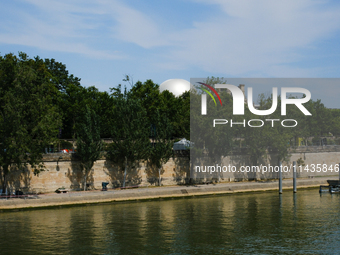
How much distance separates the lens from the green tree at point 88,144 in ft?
174

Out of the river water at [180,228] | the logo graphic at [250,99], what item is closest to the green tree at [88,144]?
the river water at [180,228]

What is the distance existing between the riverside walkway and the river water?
4.30 ft

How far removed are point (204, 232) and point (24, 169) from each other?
25.2 m

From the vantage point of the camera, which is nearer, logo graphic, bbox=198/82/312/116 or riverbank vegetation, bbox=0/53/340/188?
riverbank vegetation, bbox=0/53/340/188

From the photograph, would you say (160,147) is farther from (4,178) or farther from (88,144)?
(4,178)

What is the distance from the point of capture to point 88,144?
53.4m

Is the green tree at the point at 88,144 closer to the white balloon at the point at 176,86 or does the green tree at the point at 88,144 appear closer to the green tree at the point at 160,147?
the green tree at the point at 160,147

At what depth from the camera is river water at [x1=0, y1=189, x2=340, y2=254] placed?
29.0m

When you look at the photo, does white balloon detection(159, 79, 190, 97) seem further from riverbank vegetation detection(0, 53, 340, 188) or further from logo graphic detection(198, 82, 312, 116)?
logo graphic detection(198, 82, 312, 116)

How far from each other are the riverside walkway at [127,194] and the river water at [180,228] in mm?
1312

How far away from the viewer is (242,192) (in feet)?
185

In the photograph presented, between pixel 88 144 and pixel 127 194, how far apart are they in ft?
27.1

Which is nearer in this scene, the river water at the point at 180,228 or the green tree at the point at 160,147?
the river water at the point at 180,228

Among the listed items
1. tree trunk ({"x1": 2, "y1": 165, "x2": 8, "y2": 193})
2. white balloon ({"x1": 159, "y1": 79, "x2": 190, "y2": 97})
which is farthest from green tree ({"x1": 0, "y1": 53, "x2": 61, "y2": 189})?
white balloon ({"x1": 159, "y1": 79, "x2": 190, "y2": 97})
